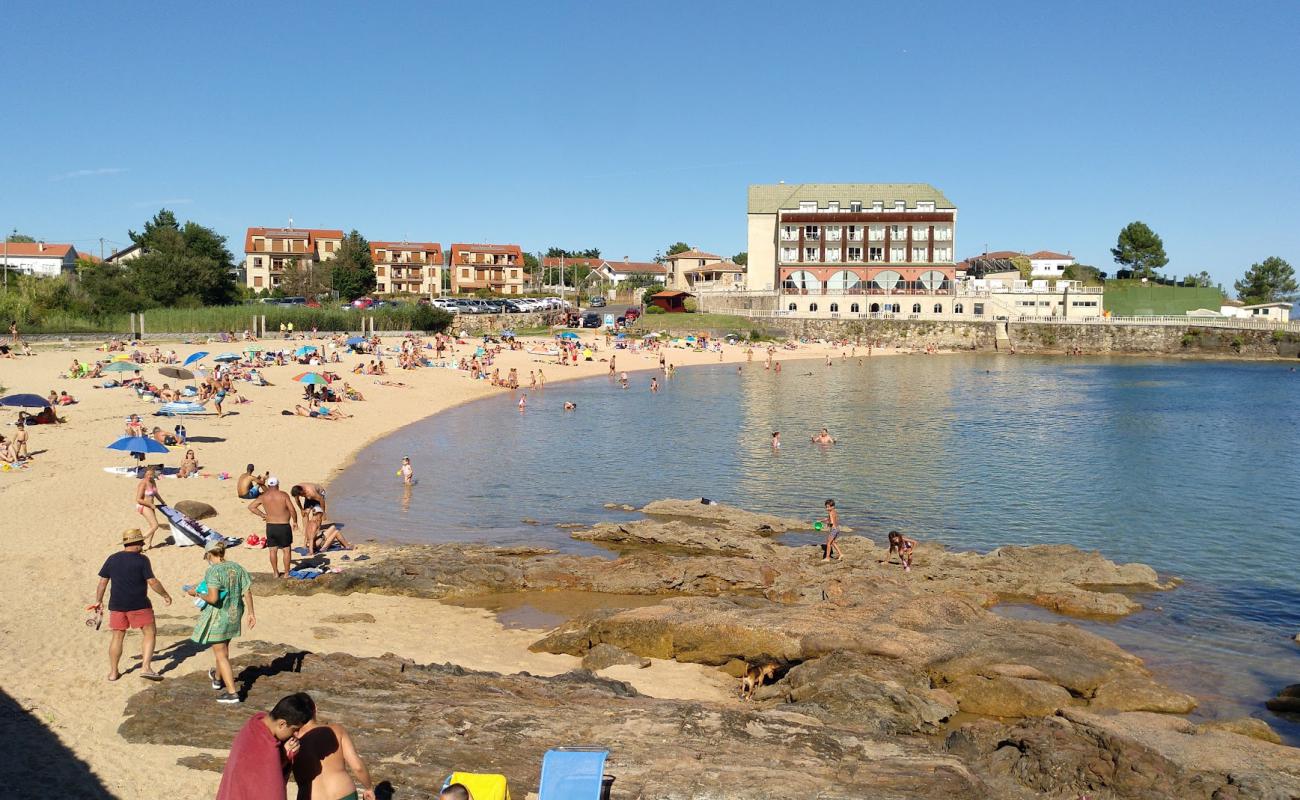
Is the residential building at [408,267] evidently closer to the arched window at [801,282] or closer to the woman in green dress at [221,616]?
the arched window at [801,282]

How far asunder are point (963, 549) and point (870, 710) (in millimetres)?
10636

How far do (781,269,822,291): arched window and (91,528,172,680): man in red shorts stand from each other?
82384mm

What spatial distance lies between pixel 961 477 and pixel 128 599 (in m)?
24.2

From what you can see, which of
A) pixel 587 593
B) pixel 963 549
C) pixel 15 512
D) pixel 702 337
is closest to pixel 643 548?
pixel 587 593

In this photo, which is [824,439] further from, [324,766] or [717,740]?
[324,766]

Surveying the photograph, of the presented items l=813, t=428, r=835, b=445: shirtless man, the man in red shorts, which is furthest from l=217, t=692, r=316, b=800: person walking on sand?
l=813, t=428, r=835, b=445: shirtless man

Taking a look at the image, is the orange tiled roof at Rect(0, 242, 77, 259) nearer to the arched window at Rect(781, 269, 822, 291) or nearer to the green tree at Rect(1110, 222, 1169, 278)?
the arched window at Rect(781, 269, 822, 291)

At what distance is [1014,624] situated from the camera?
45.2 ft

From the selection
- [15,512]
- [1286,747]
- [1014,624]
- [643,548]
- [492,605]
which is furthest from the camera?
[643,548]

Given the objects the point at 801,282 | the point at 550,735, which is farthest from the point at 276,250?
the point at 550,735

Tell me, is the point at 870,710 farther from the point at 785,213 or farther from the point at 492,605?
the point at 785,213

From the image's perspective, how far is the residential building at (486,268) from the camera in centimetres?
11012

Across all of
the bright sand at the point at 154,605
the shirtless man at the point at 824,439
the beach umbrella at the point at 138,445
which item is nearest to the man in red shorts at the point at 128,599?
the bright sand at the point at 154,605

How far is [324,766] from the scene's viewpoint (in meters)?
6.34
